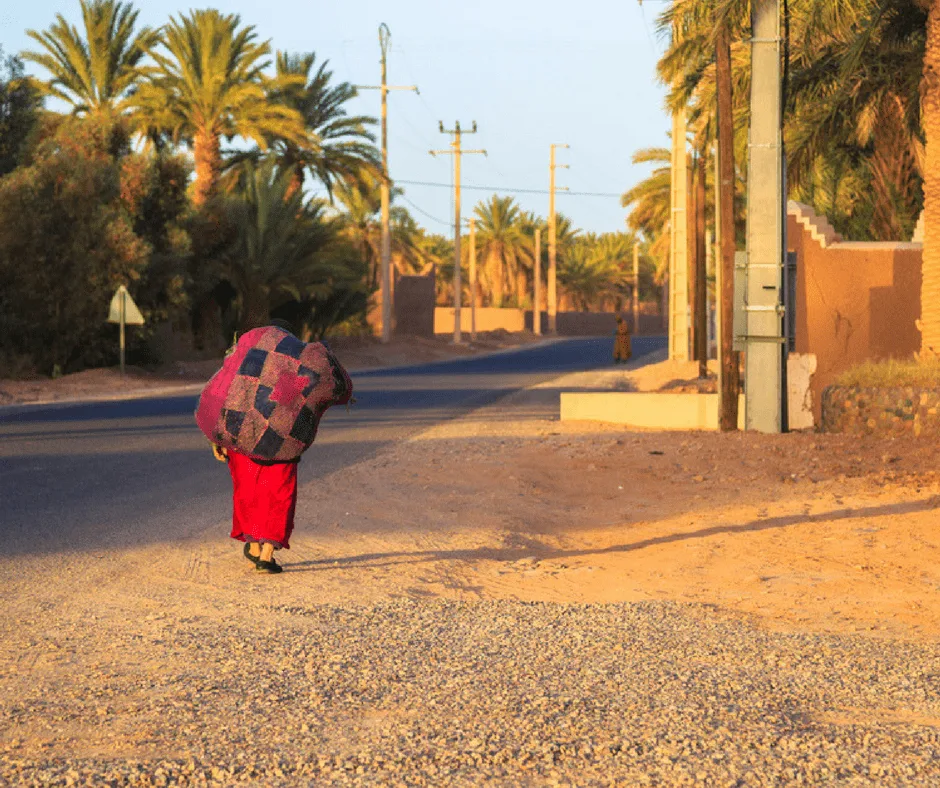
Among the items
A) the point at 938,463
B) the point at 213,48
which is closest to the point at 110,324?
the point at 213,48

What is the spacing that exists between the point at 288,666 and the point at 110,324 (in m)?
32.9

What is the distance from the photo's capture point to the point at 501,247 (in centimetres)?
10588

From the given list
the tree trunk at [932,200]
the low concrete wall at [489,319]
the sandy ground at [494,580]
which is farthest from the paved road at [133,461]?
the low concrete wall at [489,319]

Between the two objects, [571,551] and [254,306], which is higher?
[254,306]

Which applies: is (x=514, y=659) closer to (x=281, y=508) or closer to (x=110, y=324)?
Answer: (x=281, y=508)

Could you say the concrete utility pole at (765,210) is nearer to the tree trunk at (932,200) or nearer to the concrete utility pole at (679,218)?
the tree trunk at (932,200)

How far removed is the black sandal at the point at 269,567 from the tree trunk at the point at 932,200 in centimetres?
1355

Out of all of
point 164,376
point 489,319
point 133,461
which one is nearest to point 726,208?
point 133,461

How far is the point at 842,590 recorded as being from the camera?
890cm

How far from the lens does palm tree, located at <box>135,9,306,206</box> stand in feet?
150

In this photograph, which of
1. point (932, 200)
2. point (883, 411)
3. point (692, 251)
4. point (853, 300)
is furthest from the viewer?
point (692, 251)

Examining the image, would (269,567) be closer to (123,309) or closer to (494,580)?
(494,580)

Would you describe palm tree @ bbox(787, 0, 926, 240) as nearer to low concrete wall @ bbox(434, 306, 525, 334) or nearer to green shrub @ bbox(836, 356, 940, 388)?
green shrub @ bbox(836, 356, 940, 388)

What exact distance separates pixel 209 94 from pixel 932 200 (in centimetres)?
2918
